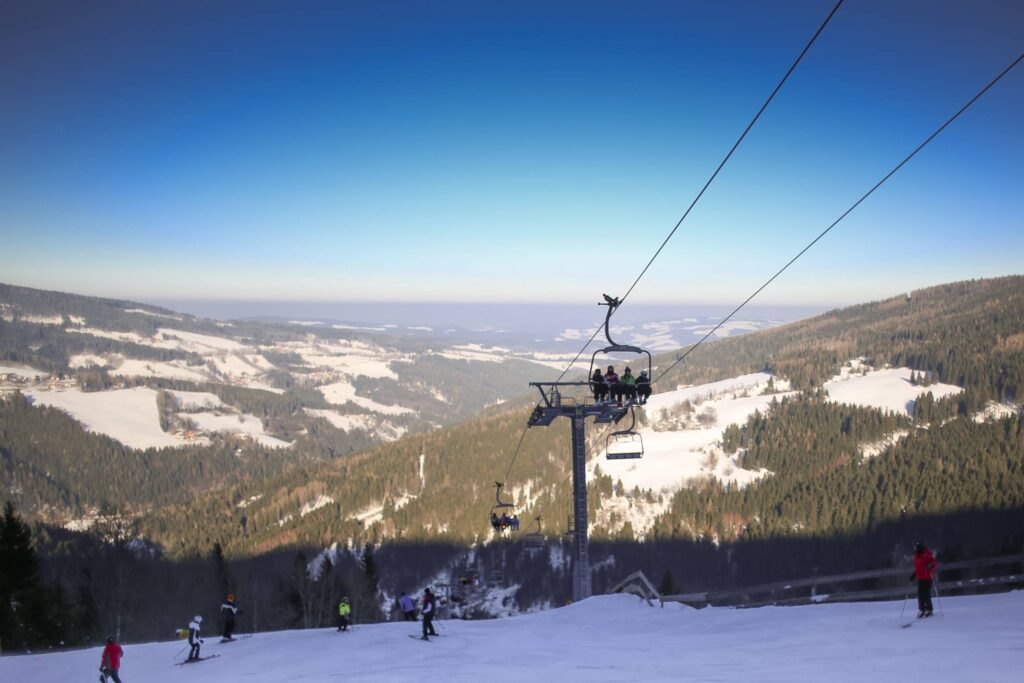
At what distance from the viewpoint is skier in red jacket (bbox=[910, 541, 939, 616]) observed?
12.9 meters

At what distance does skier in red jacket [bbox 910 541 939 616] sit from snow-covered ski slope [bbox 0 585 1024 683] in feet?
1.21

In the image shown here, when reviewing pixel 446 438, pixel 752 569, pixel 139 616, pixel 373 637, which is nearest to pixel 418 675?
pixel 373 637

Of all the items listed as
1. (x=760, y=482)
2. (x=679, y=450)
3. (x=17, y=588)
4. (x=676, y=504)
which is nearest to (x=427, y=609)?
(x=17, y=588)

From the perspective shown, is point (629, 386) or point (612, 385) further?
point (612, 385)

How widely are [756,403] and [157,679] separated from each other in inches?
6439

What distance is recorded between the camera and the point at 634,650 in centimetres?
1550

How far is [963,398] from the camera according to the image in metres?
141

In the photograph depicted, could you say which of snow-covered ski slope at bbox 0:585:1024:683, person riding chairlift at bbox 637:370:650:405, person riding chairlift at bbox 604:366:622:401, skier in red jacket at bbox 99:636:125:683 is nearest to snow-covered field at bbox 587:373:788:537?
person riding chairlift at bbox 604:366:622:401

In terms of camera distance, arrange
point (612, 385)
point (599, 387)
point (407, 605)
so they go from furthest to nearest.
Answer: point (599, 387) → point (612, 385) → point (407, 605)

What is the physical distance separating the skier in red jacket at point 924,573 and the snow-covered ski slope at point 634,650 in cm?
37

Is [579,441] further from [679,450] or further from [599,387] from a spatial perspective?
[679,450]

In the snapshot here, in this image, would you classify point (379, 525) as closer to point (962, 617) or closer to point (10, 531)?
point (10, 531)

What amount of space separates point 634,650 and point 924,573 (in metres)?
6.45

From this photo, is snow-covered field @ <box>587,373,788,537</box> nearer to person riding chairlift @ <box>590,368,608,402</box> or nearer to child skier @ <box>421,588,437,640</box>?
person riding chairlift @ <box>590,368,608,402</box>
